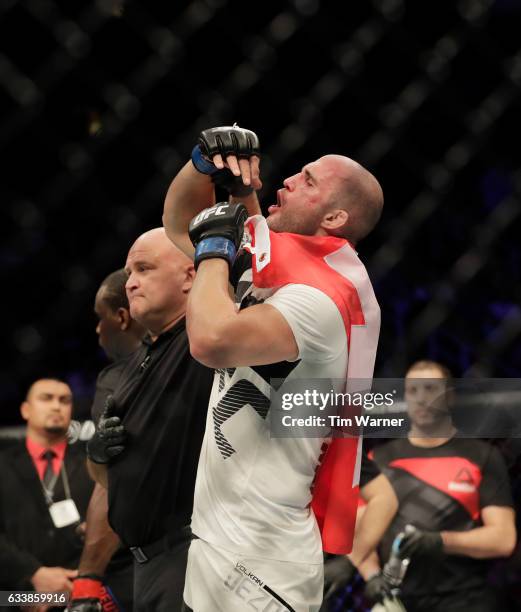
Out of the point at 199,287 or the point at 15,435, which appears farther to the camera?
the point at 15,435

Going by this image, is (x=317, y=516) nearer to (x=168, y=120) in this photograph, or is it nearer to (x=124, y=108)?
(x=124, y=108)

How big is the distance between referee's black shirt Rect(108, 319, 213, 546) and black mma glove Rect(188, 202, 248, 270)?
0.47 m

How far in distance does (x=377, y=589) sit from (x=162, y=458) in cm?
90

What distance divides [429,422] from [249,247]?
1.10 metres

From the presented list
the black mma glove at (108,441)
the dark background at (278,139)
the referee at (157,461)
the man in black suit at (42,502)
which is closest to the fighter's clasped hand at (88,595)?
the referee at (157,461)

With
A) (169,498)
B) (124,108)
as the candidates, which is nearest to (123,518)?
(169,498)

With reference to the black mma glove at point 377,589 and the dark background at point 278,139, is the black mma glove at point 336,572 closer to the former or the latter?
the black mma glove at point 377,589

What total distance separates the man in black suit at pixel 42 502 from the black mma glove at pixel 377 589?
2.95ft

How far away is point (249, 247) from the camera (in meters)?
1.71

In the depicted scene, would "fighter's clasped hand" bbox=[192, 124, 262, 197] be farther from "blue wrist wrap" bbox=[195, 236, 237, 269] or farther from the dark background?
the dark background

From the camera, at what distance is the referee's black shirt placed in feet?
6.39

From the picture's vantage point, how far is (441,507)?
2.57 metres

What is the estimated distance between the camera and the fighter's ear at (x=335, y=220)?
1811 millimetres

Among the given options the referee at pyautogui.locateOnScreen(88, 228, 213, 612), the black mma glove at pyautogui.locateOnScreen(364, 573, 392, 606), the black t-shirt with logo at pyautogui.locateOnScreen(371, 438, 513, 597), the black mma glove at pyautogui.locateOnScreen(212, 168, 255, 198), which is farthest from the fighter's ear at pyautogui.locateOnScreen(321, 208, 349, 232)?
the black mma glove at pyautogui.locateOnScreen(364, 573, 392, 606)
